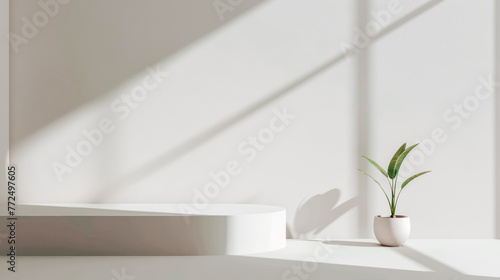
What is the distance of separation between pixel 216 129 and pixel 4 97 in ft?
4.72

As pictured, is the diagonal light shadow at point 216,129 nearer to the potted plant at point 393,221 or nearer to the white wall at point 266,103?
the white wall at point 266,103

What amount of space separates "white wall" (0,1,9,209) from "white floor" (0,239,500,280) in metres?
0.81

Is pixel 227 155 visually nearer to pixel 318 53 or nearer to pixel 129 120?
pixel 129 120

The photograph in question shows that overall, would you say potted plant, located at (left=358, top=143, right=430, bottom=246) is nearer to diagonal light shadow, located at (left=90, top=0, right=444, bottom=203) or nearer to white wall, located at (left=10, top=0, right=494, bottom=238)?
white wall, located at (left=10, top=0, right=494, bottom=238)

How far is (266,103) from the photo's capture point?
3.77m

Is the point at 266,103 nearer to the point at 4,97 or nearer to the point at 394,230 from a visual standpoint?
the point at 394,230

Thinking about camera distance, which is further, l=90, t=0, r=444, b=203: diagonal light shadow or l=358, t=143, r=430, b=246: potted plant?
l=90, t=0, r=444, b=203: diagonal light shadow

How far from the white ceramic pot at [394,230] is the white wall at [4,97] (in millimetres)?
2491

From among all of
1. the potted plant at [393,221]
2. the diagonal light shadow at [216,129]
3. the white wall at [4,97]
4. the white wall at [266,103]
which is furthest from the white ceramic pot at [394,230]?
the white wall at [4,97]

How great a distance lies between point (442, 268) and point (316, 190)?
3.76 feet

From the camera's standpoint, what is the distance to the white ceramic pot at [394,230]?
3447 millimetres

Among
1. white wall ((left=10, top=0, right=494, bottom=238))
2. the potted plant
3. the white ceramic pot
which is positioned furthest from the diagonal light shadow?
the white ceramic pot

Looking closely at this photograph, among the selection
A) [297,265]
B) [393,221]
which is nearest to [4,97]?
[297,265]

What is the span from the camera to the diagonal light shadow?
3.74 m
